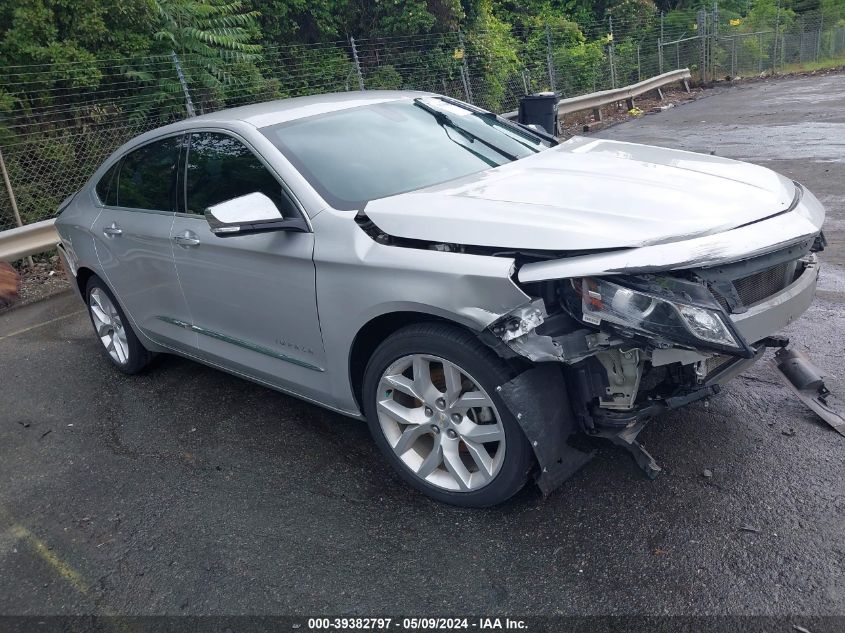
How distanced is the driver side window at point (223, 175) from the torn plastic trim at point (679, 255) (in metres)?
1.36

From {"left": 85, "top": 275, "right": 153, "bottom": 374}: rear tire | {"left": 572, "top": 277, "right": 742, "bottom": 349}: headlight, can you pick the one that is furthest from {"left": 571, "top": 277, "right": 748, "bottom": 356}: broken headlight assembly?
{"left": 85, "top": 275, "right": 153, "bottom": 374}: rear tire

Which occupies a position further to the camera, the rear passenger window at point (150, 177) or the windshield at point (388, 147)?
the rear passenger window at point (150, 177)

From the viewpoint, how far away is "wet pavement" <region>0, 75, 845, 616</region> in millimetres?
2744

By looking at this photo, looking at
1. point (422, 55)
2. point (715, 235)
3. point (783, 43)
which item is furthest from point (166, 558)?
point (783, 43)

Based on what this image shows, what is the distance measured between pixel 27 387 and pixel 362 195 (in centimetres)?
329

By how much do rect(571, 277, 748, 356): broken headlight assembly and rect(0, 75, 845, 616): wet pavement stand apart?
82cm

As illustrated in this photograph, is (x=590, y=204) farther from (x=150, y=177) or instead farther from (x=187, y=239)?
(x=150, y=177)

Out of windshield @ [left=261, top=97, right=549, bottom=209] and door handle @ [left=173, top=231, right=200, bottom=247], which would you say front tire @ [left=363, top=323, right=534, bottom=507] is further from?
door handle @ [left=173, top=231, right=200, bottom=247]

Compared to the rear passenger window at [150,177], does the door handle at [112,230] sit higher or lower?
lower

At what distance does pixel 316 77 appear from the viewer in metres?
13.6

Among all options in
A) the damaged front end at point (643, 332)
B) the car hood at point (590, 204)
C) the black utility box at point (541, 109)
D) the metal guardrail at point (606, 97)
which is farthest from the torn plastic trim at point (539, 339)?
the metal guardrail at point (606, 97)

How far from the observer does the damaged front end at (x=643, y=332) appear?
2.66m

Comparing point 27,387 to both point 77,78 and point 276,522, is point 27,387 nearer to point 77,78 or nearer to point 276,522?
point 276,522

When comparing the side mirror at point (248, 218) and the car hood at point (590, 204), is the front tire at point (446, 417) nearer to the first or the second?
the car hood at point (590, 204)
